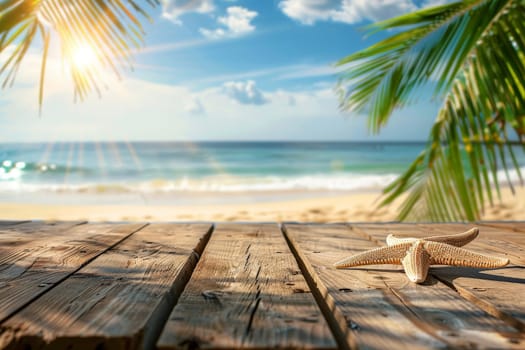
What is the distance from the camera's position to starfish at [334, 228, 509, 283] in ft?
4.04

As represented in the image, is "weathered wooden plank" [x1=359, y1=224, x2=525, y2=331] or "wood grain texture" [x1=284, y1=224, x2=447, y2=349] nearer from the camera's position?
"wood grain texture" [x1=284, y1=224, x2=447, y2=349]

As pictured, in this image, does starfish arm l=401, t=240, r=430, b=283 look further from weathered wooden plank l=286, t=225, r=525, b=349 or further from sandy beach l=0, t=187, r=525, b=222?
sandy beach l=0, t=187, r=525, b=222

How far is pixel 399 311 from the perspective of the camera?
0.98m

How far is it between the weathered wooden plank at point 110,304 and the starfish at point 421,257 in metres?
0.57

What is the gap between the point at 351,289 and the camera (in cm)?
114

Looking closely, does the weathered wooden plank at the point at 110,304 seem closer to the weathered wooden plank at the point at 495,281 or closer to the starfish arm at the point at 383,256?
the starfish arm at the point at 383,256

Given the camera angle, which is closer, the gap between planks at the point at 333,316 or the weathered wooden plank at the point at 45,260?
the gap between planks at the point at 333,316

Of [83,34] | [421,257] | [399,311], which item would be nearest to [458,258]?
[421,257]

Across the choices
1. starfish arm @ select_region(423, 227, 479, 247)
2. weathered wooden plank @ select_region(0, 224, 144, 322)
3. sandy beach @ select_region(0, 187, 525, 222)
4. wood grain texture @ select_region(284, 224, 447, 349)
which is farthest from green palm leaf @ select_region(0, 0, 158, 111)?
sandy beach @ select_region(0, 187, 525, 222)

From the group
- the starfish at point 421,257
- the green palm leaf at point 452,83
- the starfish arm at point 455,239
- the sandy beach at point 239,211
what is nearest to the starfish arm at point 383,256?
the starfish at point 421,257

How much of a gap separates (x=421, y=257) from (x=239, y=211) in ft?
24.7

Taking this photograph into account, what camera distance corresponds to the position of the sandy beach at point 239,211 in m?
7.84

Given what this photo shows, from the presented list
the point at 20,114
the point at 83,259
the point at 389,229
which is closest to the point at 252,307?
the point at 83,259

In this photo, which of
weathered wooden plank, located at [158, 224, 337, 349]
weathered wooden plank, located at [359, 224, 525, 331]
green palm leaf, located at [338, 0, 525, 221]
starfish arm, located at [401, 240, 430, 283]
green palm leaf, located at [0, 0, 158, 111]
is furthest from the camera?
green palm leaf, located at [338, 0, 525, 221]
